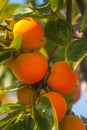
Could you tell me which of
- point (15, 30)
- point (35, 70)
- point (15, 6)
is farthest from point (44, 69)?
point (15, 6)

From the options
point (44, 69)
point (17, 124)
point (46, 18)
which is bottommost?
point (17, 124)

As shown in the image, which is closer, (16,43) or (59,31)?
(16,43)

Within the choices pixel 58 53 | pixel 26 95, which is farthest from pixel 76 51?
pixel 58 53

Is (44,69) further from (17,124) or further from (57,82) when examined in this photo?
(17,124)

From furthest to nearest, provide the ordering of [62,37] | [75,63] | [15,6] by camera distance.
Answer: [15,6] → [62,37] → [75,63]

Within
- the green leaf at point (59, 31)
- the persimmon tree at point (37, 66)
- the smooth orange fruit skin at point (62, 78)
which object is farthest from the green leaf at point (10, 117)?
the green leaf at point (59, 31)

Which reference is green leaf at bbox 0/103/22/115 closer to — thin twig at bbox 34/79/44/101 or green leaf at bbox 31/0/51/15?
thin twig at bbox 34/79/44/101

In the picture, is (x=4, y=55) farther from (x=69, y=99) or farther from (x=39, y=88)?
(x=69, y=99)

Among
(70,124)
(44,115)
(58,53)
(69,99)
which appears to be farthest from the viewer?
(58,53)
